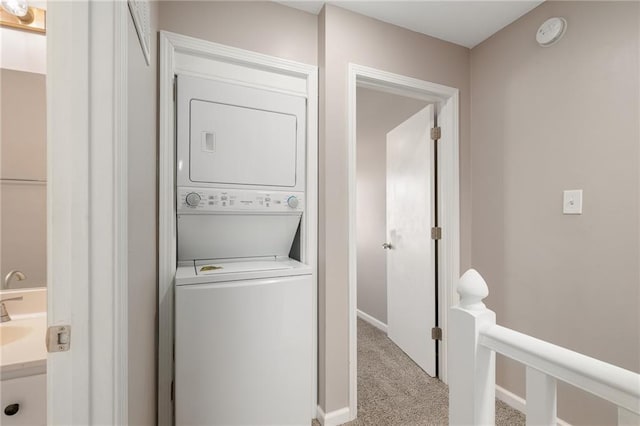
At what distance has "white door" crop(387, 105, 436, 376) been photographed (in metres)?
2.21

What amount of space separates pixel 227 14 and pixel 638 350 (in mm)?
2685

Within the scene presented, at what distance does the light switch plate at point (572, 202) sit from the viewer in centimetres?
151

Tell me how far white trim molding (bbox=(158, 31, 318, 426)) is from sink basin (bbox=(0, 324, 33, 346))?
47 cm

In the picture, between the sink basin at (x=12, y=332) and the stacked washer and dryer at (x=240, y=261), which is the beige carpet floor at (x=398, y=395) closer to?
the stacked washer and dryer at (x=240, y=261)

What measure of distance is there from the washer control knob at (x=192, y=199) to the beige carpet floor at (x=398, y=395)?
4.81 ft

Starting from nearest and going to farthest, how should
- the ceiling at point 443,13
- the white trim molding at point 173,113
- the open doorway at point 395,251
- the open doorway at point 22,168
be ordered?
1. the open doorway at point 22,168
2. the white trim molding at point 173,113
3. the ceiling at point 443,13
4. the open doorway at point 395,251

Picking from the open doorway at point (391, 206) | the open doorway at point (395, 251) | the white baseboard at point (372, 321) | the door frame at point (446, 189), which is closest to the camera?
the door frame at point (446, 189)

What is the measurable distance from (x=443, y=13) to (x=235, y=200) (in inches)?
69.3

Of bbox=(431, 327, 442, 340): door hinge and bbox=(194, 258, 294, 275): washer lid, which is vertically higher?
bbox=(194, 258, 294, 275): washer lid

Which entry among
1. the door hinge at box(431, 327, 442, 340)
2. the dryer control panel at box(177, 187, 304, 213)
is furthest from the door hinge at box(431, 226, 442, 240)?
the dryer control panel at box(177, 187, 304, 213)

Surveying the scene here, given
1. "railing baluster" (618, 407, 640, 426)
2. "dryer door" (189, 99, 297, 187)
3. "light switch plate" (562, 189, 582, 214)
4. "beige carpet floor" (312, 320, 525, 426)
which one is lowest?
"beige carpet floor" (312, 320, 525, 426)

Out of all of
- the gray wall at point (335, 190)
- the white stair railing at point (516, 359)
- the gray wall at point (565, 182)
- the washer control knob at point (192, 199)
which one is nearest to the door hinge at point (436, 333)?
the gray wall at point (565, 182)

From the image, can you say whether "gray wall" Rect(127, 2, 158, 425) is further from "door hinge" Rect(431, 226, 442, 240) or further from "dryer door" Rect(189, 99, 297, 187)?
"door hinge" Rect(431, 226, 442, 240)

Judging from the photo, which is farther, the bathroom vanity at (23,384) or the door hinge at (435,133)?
the door hinge at (435,133)
